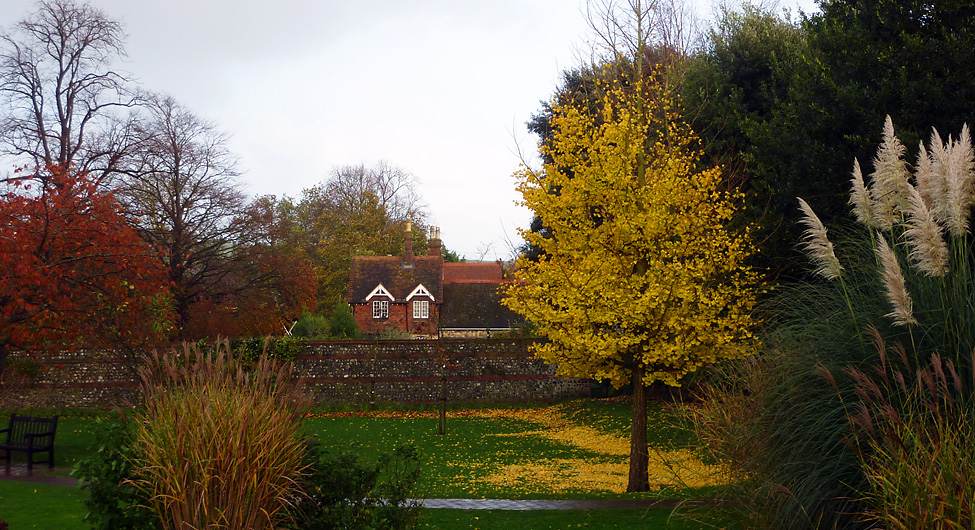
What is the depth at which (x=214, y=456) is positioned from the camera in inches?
179

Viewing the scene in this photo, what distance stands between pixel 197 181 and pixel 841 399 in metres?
23.3

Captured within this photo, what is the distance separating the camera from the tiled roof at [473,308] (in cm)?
3456

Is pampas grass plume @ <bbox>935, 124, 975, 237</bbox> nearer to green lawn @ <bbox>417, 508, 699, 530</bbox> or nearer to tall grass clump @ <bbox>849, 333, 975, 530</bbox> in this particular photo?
tall grass clump @ <bbox>849, 333, 975, 530</bbox>

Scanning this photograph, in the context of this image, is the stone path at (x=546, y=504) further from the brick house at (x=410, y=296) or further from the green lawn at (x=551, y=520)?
the brick house at (x=410, y=296)

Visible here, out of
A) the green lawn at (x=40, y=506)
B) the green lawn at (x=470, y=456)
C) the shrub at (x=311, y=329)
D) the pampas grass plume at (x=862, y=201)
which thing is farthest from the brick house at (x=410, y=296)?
the pampas grass plume at (x=862, y=201)

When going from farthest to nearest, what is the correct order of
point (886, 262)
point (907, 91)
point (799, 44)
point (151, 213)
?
point (151, 213), point (799, 44), point (907, 91), point (886, 262)

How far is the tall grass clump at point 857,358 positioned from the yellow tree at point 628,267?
8.43 feet

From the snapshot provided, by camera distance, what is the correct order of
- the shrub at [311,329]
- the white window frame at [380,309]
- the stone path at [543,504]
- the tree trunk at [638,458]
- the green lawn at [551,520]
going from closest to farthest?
the green lawn at [551,520], the stone path at [543,504], the tree trunk at [638,458], the shrub at [311,329], the white window frame at [380,309]

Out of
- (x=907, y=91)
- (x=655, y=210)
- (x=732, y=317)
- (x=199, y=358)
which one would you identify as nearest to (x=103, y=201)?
(x=199, y=358)

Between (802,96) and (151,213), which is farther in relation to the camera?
(151,213)

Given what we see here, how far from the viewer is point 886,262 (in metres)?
4.68

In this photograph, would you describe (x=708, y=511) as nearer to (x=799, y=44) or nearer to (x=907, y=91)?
(x=907, y=91)

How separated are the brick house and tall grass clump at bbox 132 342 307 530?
30.3 m

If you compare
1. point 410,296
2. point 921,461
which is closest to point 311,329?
point 410,296
